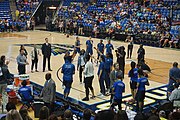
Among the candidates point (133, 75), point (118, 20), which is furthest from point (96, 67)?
point (118, 20)

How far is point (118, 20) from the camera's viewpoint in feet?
102

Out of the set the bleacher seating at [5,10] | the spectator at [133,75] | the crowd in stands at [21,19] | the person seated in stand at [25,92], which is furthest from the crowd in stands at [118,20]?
the person seated in stand at [25,92]

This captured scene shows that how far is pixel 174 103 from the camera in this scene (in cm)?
893

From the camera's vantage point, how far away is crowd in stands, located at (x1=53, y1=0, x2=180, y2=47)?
2641cm

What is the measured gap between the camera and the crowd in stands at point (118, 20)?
26406mm

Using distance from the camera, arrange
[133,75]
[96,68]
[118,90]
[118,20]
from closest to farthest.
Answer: [118,90] < [133,75] < [96,68] < [118,20]

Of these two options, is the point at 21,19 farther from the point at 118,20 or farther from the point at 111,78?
the point at 111,78

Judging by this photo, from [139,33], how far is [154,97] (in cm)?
1563

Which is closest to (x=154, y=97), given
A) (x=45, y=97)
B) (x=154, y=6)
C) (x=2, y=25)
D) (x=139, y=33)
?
(x=45, y=97)

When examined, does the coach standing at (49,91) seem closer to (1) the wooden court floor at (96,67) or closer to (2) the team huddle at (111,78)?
(2) the team huddle at (111,78)

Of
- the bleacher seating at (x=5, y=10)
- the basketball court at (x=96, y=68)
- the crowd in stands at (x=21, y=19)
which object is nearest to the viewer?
the basketball court at (x=96, y=68)

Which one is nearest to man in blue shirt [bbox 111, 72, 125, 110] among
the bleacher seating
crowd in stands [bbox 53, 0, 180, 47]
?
crowd in stands [bbox 53, 0, 180, 47]

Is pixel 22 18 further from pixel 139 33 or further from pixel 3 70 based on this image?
pixel 3 70

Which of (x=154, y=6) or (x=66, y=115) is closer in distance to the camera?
(x=66, y=115)
